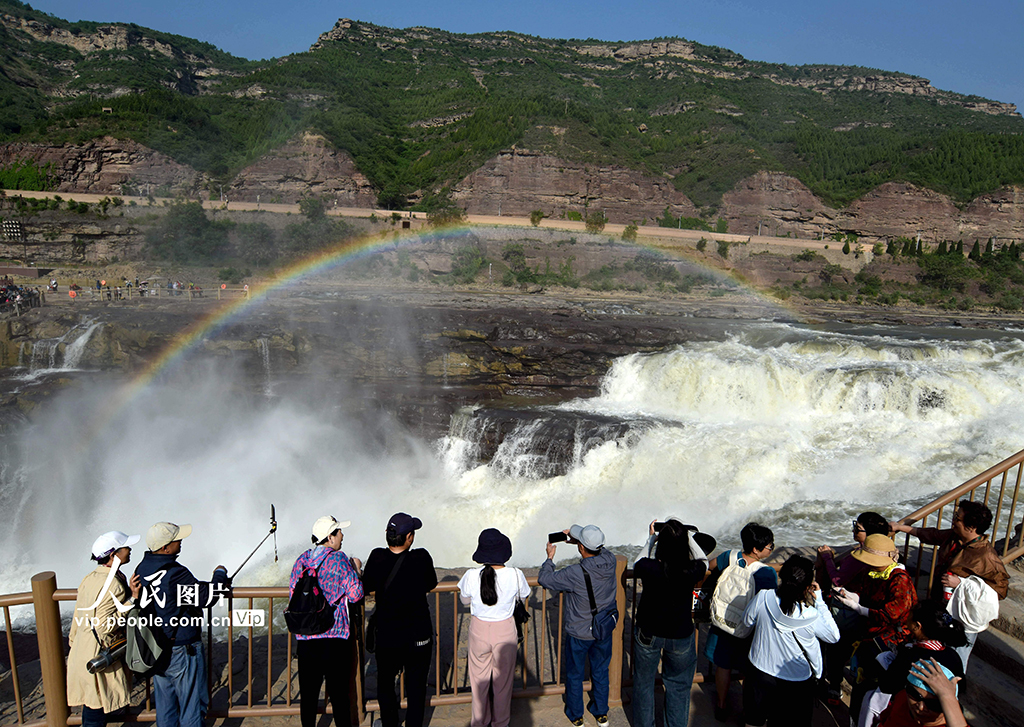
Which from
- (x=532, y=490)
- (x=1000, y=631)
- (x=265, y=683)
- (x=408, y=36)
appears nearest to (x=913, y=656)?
(x=1000, y=631)

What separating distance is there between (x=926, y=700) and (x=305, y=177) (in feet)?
217

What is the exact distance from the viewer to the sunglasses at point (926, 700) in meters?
2.43

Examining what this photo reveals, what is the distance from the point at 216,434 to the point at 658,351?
47.2ft

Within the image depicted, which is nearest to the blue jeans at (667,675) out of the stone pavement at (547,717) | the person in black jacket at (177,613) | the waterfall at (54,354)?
the stone pavement at (547,717)

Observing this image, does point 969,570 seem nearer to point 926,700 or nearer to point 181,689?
point 926,700

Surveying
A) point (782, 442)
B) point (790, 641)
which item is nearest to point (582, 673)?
point (790, 641)

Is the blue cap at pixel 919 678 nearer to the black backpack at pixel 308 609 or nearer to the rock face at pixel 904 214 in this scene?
the black backpack at pixel 308 609

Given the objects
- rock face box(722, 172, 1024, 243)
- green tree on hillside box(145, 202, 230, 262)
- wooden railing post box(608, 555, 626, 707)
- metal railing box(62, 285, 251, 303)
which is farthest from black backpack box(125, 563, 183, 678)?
rock face box(722, 172, 1024, 243)

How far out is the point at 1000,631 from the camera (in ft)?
15.1

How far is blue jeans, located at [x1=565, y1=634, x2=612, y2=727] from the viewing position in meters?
3.97

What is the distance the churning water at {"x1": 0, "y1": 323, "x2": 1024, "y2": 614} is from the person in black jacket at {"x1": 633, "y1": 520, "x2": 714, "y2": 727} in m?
7.75

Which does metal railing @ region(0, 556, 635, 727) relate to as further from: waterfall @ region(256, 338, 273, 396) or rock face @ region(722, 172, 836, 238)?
rock face @ region(722, 172, 836, 238)

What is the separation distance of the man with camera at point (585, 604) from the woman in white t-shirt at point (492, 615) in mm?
281

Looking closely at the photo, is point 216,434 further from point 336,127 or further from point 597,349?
point 336,127
